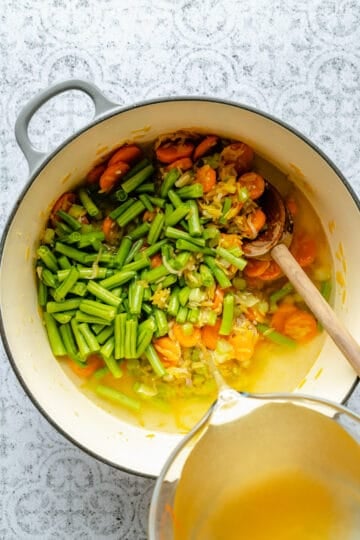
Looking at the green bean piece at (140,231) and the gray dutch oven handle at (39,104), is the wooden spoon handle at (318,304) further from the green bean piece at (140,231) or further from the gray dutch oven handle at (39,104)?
the gray dutch oven handle at (39,104)

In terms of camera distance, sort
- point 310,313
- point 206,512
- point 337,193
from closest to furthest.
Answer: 1. point 206,512
2. point 337,193
3. point 310,313

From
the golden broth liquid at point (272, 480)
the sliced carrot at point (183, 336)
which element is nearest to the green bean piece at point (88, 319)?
the sliced carrot at point (183, 336)

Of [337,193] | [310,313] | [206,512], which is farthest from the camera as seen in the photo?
[310,313]

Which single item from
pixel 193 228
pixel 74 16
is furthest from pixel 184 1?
pixel 193 228

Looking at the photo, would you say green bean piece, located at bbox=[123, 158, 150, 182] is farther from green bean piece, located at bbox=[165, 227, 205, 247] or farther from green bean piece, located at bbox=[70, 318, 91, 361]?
green bean piece, located at bbox=[70, 318, 91, 361]

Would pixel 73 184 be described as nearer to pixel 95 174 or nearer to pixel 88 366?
pixel 95 174

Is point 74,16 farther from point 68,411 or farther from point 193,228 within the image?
point 68,411

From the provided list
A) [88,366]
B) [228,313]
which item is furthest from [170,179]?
[88,366]
